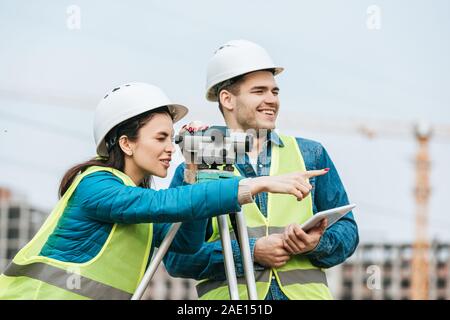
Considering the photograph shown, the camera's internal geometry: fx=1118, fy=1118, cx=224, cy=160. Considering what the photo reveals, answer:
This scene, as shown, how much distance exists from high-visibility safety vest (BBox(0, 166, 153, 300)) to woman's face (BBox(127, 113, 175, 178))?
13 centimetres

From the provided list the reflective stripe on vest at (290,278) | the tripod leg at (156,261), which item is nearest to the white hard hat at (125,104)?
the tripod leg at (156,261)

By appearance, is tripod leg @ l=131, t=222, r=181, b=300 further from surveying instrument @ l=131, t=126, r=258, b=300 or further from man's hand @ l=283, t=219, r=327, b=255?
man's hand @ l=283, t=219, r=327, b=255

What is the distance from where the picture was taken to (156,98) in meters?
5.16

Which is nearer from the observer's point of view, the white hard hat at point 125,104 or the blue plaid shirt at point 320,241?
the white hard hat at point 125,104

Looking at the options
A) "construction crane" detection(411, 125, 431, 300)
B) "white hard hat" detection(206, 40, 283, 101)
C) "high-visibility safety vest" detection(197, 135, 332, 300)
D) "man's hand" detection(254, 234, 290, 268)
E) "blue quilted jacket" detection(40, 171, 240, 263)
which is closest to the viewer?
"blue quilted jacket" detection(40, 171, 240, 263)

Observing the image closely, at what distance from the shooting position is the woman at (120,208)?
4684 millimetres

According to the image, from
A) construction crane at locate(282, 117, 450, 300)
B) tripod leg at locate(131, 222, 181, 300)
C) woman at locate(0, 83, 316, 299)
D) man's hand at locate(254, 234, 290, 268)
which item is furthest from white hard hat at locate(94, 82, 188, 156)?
construction crane at locate(282, 117, 450, 300)

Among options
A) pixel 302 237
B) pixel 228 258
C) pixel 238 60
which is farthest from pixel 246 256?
pixel 238 60

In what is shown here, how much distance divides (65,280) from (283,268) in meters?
1.10

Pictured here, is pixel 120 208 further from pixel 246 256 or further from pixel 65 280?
pixel 246 256

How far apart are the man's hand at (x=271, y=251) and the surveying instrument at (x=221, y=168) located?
0.23 meters

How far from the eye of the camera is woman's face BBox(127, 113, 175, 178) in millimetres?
5117

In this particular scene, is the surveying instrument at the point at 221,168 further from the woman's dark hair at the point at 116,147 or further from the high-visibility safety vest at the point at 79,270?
the woman's dark hair at the point at 116,147

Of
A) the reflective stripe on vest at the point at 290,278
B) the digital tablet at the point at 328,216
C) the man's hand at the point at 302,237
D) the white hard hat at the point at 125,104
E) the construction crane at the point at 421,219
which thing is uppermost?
the white hard hat at the point at 125,104
